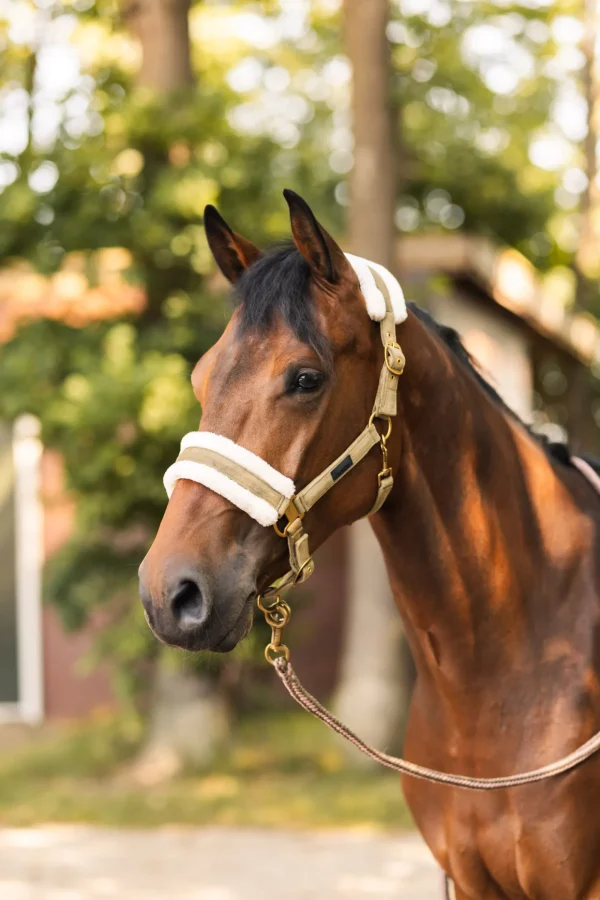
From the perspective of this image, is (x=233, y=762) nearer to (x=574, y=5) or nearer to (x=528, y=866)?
(x=528, y=866)

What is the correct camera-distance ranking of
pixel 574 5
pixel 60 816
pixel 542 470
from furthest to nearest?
pixel 574 5 < pixel 60 816 < pixel 542 470

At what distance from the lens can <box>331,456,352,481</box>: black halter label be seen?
6.81ft

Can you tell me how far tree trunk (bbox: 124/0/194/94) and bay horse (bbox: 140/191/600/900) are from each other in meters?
5.41

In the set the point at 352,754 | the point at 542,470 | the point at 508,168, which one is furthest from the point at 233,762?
the point at 508,168

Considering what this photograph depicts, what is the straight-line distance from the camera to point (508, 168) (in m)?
14.9

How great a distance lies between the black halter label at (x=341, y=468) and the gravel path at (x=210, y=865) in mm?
3483

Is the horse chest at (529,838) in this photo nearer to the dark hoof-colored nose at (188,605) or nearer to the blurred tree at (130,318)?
the dark hoof-colored nose at (188,605)

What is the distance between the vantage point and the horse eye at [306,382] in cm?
202

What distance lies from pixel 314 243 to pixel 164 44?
585cm

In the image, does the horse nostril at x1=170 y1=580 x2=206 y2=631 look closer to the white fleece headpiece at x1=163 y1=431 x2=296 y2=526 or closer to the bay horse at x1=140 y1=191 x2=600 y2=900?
the bay horse at x1=140 y1=191 x2=600 y2=900

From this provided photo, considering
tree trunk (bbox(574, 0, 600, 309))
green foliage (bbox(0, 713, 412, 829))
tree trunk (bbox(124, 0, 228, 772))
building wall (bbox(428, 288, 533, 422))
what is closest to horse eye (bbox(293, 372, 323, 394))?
green foliage (bbox(0, 713, 412, 829))

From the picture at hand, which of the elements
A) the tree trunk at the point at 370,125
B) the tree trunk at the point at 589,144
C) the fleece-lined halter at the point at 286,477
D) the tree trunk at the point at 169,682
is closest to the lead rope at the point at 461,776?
the fleece-lined halter at the point at 286,477

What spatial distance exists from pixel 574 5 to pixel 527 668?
11.1m

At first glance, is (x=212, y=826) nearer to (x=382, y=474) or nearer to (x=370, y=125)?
(x=382, y=474)
